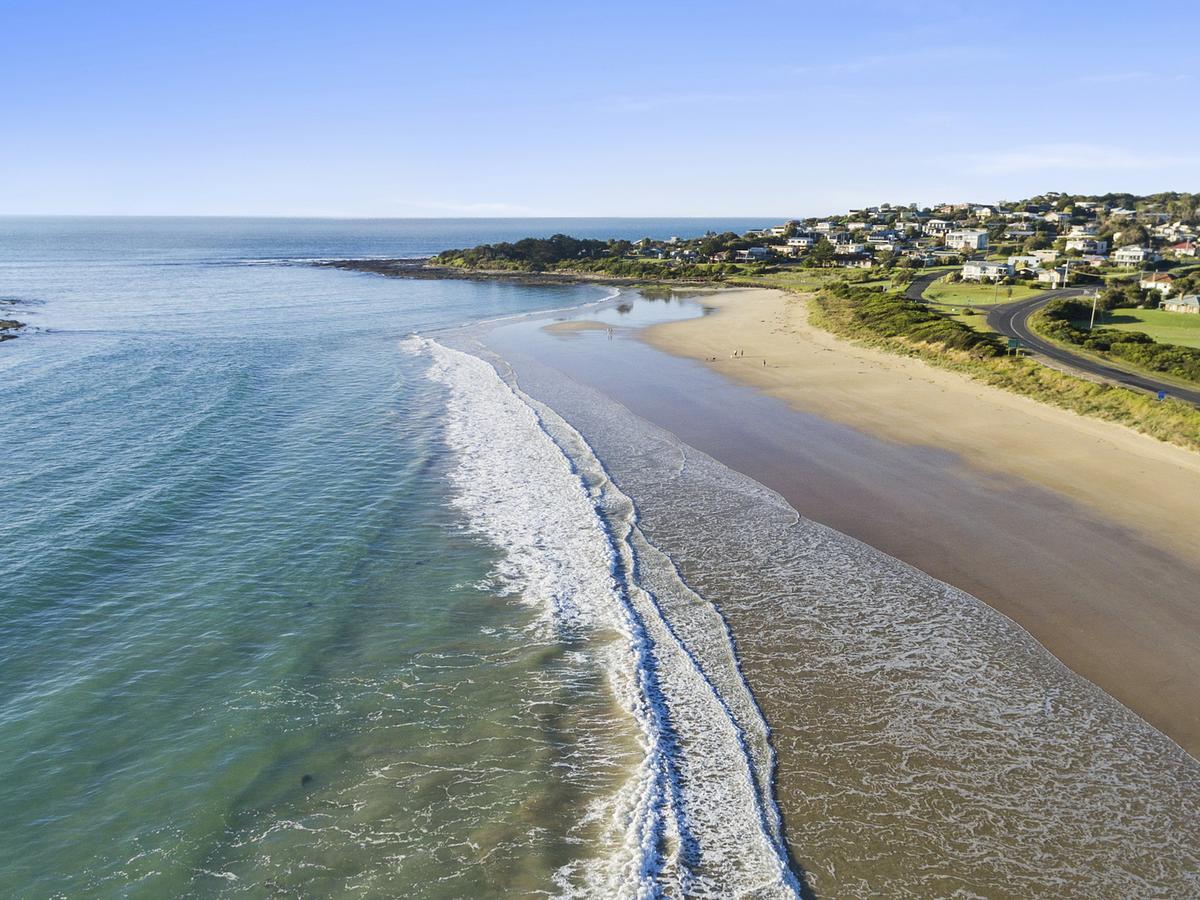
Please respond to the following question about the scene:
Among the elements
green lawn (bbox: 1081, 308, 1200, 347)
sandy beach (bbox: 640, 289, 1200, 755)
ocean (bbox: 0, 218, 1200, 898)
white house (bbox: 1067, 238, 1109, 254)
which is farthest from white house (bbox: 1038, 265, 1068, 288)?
ocean (bbox: 0, 218, 1200, 898)

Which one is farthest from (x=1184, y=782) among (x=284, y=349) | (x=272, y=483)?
(x=284, y=349)

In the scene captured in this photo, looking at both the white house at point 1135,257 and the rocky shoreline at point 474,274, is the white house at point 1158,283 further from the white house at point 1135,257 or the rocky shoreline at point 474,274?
the rocky shoreline at point 474,274

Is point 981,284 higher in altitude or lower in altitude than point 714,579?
higher

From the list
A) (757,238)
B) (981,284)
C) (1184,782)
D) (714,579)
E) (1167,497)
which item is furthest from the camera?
(757,238)

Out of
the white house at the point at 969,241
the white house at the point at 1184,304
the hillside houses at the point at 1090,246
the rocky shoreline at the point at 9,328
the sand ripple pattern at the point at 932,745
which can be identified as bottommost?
the sand ripple pattern at the point at 932,745

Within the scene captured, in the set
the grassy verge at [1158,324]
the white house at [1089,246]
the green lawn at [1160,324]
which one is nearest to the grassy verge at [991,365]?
the grassy verge at [1158,324]

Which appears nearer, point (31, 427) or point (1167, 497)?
point (1167, 497)

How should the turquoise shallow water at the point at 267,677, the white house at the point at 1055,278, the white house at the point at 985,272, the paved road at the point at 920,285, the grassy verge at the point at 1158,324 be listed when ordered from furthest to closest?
1. the white house at the point at 985,272
2. the white house at the point at 1055,278
3. the paved road at the point at 920,285
4. the grassy verge at the point at 1158,324
5. the turquoise shallow water at the point at 267,677

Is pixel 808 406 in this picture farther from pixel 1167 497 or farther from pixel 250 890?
pixel 250 890
